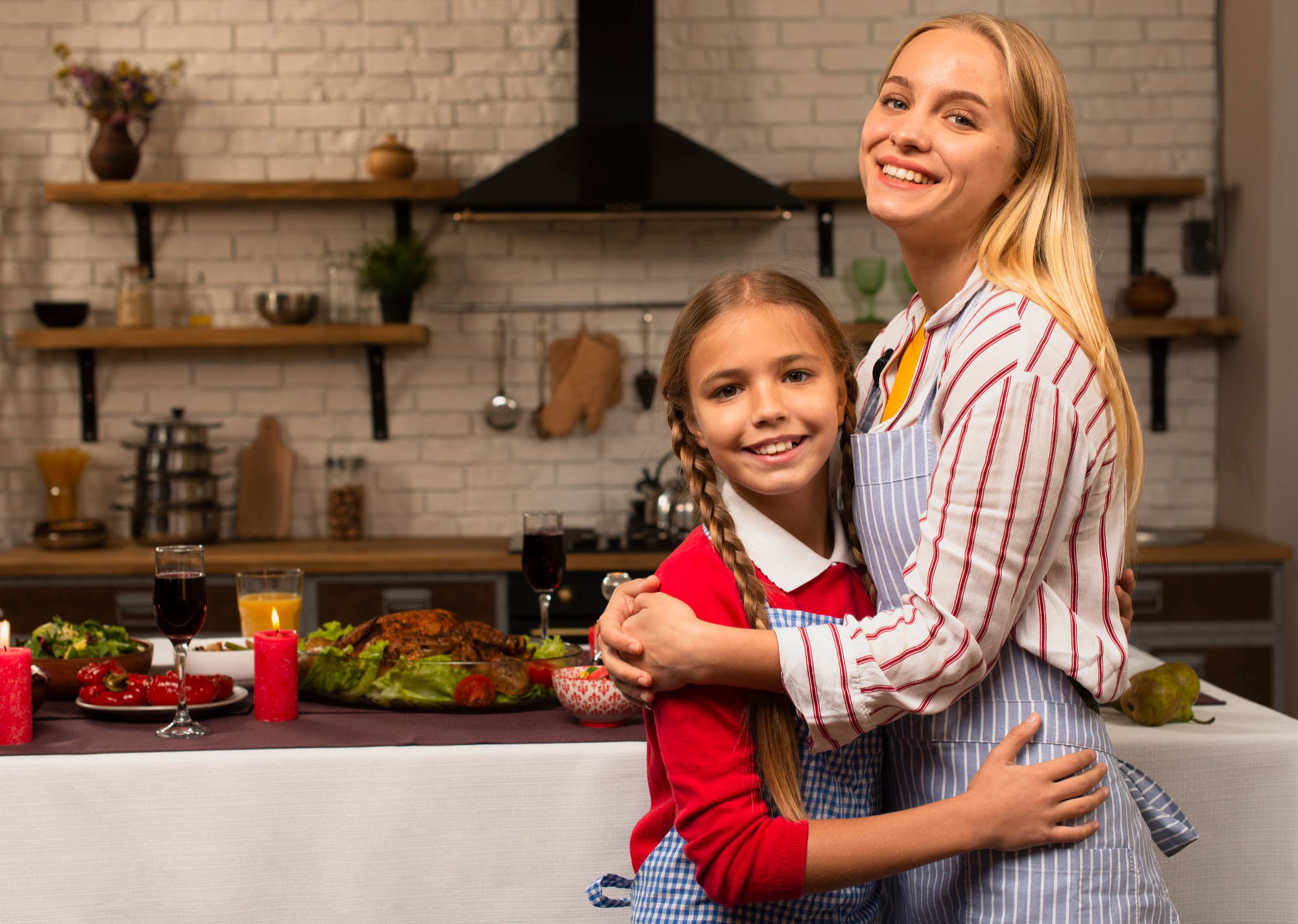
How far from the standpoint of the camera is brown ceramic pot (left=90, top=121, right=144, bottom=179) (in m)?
3.69

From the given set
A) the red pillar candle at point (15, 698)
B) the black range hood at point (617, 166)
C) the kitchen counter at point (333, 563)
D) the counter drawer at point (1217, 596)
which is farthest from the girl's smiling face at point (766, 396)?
the counter drawer at point (1217, 596)

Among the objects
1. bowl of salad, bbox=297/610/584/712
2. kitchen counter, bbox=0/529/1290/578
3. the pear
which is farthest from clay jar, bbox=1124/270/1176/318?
bowl of salad, bbox=297/610/584/712

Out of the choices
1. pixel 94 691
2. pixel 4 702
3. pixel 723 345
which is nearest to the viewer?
pixel 723 345

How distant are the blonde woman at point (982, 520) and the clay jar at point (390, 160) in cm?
282

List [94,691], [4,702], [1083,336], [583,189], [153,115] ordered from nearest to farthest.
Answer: [1083,336] → [4,702] → [94,691] → [583,189] → [153,115]

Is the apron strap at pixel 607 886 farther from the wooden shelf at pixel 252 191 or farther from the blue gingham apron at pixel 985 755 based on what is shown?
the wooden shelf at pixel 252 191

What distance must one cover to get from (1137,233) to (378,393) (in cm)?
271

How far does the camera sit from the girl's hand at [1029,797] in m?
1.00

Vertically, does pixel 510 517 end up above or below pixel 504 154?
below

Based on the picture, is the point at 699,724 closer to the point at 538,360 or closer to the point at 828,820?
the point at 828,820

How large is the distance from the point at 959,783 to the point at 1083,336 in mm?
427

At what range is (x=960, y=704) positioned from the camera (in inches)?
41.9

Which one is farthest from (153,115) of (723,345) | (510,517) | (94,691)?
(723,345)

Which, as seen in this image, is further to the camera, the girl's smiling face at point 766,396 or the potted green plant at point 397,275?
the potted green plant at point 397,275
